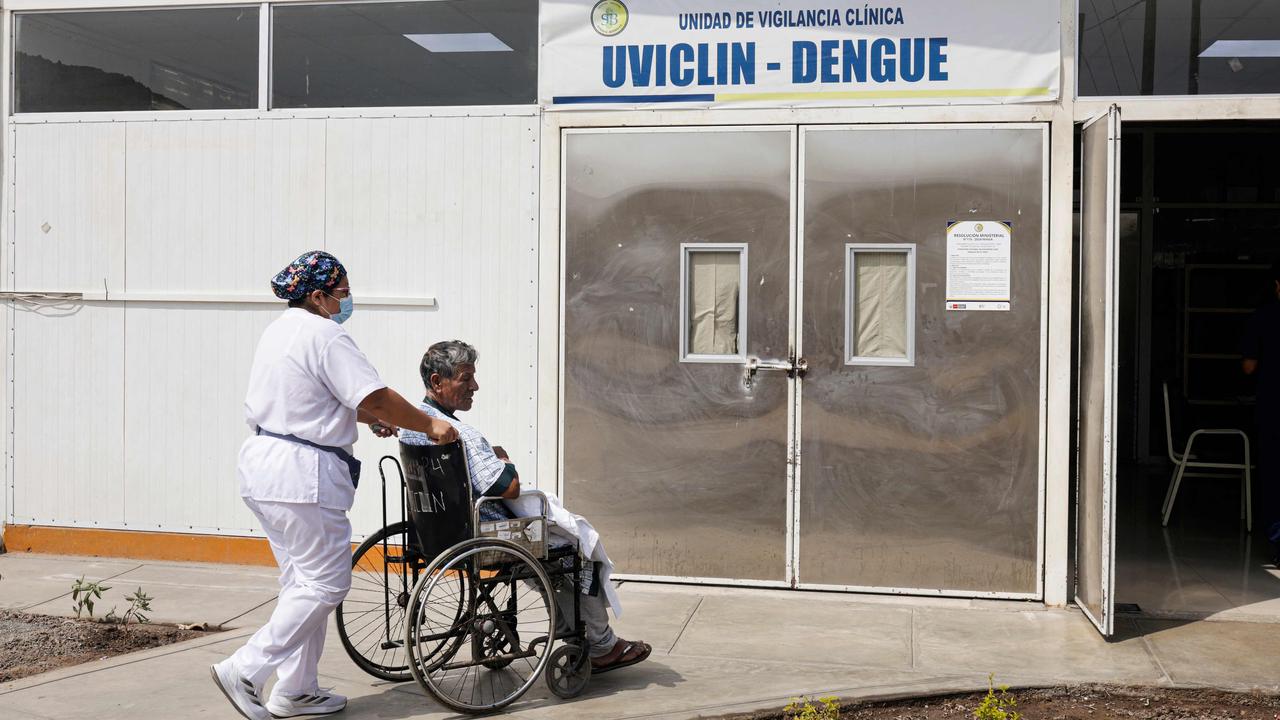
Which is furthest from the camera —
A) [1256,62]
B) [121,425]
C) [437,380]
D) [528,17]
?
[121,425]

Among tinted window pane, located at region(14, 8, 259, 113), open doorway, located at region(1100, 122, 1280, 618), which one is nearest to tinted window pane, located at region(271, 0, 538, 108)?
Result: tinted window pane, located at region(14, 8, 259, 113)

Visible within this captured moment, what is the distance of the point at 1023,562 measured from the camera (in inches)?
253

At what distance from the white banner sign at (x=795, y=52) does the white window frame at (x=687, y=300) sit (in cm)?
77

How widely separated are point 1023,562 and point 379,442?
3637 mm

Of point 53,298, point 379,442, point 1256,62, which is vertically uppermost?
point 1256,62

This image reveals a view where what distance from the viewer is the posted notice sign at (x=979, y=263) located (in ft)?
20.9

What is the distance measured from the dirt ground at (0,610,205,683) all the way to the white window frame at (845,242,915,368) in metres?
3.61

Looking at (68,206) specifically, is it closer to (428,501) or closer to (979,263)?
(428,501)

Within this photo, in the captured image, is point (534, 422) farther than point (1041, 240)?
Yes

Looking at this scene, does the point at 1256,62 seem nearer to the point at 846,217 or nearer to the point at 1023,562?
the point at 846,217

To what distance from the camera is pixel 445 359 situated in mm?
4703

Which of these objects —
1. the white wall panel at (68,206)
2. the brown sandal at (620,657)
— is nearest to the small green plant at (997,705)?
the brown sandal at (620,657)

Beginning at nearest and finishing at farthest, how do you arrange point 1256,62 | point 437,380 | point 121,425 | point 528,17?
point 437,380, point 1256,62, point 528,17, point 121,425

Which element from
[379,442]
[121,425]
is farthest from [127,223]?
[379,442]
